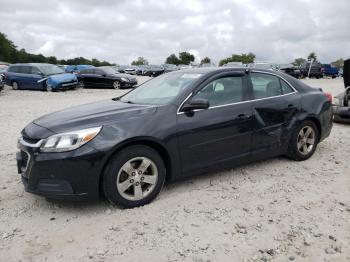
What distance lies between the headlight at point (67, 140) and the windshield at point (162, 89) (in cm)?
106

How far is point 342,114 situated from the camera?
8641mm

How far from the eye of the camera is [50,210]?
4086 mm

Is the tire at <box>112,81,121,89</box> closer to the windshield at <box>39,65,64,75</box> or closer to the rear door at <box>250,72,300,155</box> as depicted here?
the windshield at <box>39,65,64,75</box>

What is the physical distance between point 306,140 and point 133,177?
9.82 ft

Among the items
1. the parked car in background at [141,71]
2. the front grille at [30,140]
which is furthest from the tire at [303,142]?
the parked car in background at [141,71]

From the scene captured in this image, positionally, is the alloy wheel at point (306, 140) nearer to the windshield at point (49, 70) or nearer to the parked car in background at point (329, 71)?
the windshield at point (49, 70)

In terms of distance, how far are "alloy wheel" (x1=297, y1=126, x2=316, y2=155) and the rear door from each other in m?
0.37

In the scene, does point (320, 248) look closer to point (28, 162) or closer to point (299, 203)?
point (299, 203)

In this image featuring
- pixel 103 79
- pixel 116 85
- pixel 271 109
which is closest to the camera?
pixel 271 109

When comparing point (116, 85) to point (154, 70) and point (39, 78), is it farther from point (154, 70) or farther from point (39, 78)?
point (154, 70)

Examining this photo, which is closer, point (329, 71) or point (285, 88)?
point (285, 88)

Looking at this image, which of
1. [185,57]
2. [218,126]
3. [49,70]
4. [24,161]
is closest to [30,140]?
[24,161]

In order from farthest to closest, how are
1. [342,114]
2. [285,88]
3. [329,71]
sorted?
1. [329,71]
2. [342,114]
3. [285,88]

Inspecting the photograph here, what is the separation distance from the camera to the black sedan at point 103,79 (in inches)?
877
